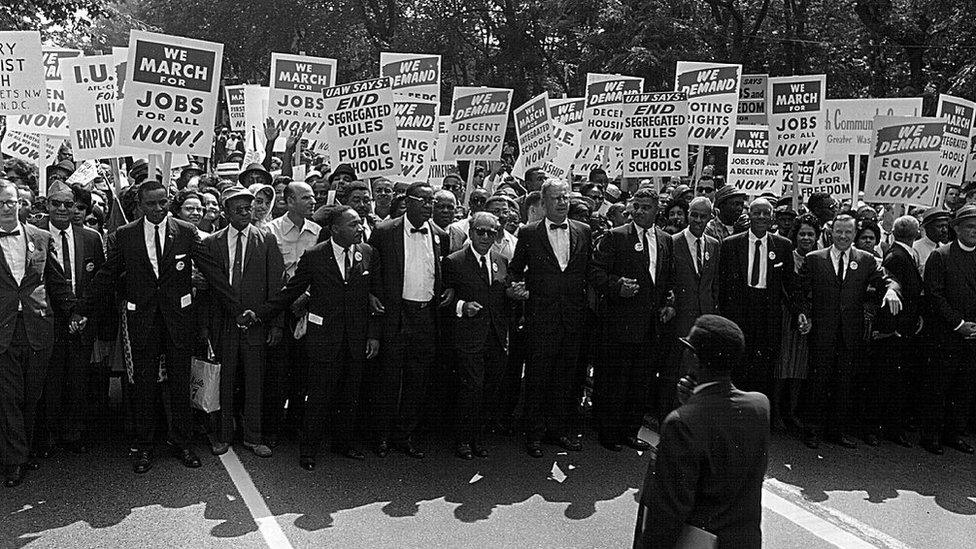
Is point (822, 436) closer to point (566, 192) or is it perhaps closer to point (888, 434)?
point (888, 434)

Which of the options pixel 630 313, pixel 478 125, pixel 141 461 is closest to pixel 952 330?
pixel 630 313

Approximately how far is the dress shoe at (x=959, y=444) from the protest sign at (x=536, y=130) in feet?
20.0

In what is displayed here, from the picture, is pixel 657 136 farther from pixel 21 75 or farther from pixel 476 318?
pixel 21 75

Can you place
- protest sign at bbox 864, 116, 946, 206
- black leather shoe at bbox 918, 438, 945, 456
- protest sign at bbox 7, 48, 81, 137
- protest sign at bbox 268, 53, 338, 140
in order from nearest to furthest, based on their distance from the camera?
black leather shoe at bbox 918, 438, 945, 456 < protest sign at bbox 864, 116, 946, 206 < protest sign at bbox 7, 48, 81, 137 < protest sign at bbox 268, 53, 338, 140

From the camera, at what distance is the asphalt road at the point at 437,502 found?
5.94 meters

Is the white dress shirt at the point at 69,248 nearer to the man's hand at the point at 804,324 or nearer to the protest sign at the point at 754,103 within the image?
the man's hand at the point at 804,324

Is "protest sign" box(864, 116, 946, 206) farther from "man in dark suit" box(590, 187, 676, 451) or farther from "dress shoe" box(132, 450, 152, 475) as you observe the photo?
"dress shoe" box(132, 450, 152, 475)

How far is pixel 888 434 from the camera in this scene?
839 centimetres

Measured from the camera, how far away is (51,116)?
12.1 m

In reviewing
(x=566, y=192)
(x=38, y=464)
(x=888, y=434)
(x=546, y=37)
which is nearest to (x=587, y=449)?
(x=566, y=192)

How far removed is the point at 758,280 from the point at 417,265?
2.91 m

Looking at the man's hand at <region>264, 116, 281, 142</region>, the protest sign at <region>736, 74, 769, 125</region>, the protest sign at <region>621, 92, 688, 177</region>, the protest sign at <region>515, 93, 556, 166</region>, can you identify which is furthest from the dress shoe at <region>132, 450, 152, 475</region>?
the protest sign at <region>736, 74, 769, 125</region>

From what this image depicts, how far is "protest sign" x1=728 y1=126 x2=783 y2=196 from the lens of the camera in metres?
13.1

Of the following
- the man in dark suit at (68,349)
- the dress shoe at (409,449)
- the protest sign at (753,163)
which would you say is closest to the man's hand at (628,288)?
the dress shoe at (409,449)
